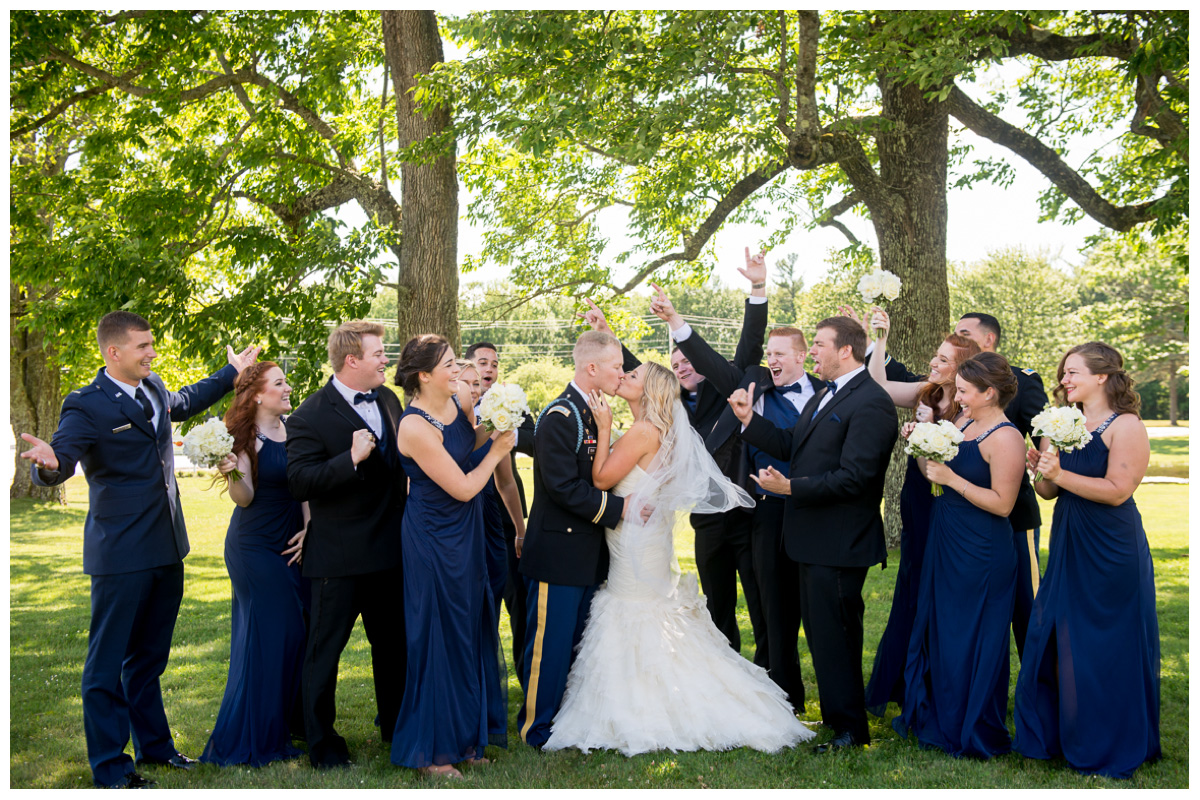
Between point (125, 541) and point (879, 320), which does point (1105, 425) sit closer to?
point (879, 320)

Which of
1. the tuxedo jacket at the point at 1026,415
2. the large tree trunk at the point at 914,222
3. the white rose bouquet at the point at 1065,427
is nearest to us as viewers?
the white rose bouquet at the point at 1065,427

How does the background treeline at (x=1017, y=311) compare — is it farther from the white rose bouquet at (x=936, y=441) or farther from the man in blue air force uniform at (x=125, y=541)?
the man in blue air force uniform at (x=125, y=541)

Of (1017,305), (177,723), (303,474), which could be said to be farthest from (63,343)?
(1017,305)

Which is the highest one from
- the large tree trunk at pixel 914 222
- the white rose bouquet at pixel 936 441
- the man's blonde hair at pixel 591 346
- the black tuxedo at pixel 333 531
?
the large tree trunk at pixel 914 222

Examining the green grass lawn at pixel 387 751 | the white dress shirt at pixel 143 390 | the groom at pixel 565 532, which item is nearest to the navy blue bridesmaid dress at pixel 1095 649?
the green grass lawn at pixel 387 751

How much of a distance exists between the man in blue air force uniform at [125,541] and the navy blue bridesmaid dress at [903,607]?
4.15 m

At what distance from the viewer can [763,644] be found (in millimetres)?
6207

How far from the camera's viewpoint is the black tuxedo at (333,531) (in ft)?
15.4

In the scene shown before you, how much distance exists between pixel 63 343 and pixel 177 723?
875 centimetres

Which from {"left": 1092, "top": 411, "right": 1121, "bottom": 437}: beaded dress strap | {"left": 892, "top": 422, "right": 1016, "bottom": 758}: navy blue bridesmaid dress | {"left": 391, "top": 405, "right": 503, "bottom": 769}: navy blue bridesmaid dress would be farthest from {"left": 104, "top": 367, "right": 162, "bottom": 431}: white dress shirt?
{"left": 1092, "top": 411, "right": 1121, "bottom": 437}: beaded dress strap

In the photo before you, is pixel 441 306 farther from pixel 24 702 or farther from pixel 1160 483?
pixel 1160 483

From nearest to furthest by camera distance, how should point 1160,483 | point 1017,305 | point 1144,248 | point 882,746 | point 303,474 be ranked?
point 303,474
point 882,746
point 1144,248
point 1160,483
point 1017,305

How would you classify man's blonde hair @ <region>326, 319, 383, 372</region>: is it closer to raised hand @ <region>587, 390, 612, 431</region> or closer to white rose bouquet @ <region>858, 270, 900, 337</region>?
raised hand @ <region>587, 390, 612, 431</region>

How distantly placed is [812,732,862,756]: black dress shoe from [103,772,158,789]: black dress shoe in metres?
3.42
